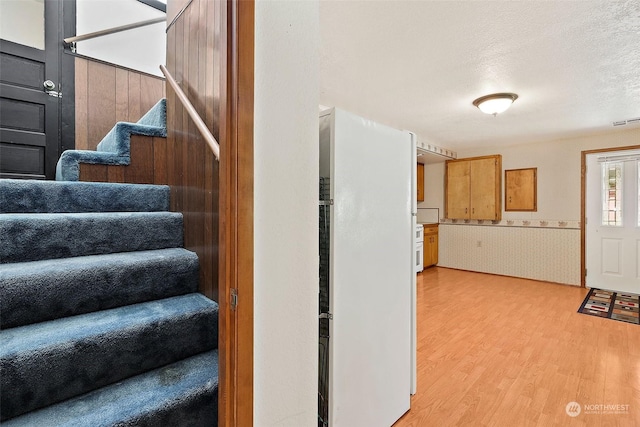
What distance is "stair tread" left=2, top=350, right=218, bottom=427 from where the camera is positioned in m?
0.92

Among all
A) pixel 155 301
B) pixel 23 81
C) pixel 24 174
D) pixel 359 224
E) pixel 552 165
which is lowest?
pixel 155 301

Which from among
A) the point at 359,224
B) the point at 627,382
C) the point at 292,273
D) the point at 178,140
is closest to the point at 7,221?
the point at 178,140

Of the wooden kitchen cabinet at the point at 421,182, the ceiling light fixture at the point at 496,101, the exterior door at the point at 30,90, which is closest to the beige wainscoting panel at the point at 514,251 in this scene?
the wooden kitchen cabinet at the point at 421,182

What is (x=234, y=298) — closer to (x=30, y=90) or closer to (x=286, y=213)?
(x=286, y=213)

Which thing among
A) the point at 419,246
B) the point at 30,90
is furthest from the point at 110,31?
the point at 419,246

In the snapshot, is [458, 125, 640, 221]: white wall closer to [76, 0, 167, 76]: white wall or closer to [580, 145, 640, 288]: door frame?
[580, 145, 640, 288]: door frame

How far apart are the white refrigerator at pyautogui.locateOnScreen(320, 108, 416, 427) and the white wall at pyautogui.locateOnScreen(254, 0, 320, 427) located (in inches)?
13.0

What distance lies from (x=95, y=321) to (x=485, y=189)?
5.76 m

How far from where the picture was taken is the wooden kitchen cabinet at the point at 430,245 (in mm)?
5676

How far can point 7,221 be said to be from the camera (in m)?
1.27

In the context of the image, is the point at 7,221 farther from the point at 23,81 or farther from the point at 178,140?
the point at 23,81

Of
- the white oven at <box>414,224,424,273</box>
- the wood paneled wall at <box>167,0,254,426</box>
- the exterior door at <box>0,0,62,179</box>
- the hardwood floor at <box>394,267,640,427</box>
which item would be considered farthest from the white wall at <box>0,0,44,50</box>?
the white oven at <box>414,224,424,273</box>

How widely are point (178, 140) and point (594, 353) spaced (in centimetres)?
366

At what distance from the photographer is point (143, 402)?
3.27ft
